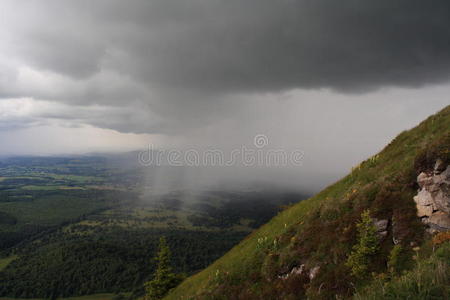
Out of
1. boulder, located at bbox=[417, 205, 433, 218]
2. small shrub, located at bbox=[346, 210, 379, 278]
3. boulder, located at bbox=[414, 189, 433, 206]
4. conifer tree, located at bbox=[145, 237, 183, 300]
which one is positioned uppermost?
boulder, located at bbox=[414, 189, 433, 206]

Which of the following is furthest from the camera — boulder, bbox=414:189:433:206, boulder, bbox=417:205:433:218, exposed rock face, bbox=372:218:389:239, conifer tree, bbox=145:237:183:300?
conifer tree, bbox=145:237:183:300

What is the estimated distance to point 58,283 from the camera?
162 m

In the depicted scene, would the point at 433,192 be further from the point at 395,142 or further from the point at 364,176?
the point at 395,142

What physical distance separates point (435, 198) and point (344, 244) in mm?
5135

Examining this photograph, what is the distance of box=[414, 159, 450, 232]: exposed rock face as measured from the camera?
10.4m

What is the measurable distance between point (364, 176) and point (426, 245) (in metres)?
9.72

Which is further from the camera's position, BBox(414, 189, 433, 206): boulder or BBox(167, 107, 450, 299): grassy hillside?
BBox(414, 189, 433, 206): boulder

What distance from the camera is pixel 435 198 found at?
1113 centimetres

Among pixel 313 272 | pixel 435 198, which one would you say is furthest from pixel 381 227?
pixel 313 272

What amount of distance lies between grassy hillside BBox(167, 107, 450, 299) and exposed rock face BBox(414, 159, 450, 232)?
1.34 ft

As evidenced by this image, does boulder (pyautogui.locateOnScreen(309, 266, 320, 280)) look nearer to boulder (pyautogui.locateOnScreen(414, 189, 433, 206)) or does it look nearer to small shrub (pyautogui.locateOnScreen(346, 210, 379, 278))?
small shrub (pyautogui.locateOnScreen(346, 210, 379, 278))

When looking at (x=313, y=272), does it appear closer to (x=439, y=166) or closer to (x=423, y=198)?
(x=423, y=198)

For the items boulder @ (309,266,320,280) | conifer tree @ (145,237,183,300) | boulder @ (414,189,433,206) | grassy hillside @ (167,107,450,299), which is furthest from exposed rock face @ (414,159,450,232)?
conifer tree @ (145,237,183,300)

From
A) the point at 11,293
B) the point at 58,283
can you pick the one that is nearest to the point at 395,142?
the point at 58,283
